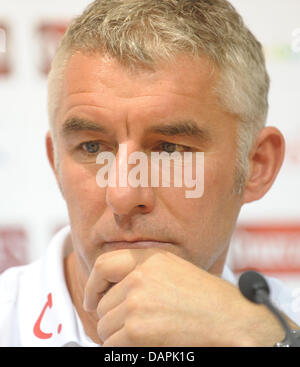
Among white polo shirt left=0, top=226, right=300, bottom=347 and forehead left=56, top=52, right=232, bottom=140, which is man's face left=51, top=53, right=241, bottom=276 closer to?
forehead left=56, top=52, right=232, bottom=140

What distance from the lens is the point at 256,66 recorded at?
5.98 ft

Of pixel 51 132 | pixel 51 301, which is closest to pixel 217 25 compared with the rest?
pixel 51 132

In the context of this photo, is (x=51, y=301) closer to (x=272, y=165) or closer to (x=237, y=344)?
(x=237, y=344)

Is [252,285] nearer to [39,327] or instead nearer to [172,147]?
[172,147]

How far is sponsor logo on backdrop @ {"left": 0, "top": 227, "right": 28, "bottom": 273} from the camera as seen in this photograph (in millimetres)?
2613

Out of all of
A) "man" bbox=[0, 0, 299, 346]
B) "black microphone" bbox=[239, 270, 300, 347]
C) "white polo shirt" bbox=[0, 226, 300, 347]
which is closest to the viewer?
"black microphone" bbox=[239, 270, 300, 347]

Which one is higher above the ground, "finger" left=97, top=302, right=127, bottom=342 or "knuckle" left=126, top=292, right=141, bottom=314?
"knuckle" left=126, top=292, right=141, bottom=314

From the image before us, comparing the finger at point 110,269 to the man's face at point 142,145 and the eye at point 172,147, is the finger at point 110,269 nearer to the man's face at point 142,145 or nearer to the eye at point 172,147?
the man's face at point 142,145

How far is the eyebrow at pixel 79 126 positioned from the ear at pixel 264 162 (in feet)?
1.94

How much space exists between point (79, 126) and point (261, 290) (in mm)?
712

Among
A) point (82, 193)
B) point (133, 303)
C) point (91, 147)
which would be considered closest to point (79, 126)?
point (91, 147)

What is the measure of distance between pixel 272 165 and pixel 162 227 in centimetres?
60

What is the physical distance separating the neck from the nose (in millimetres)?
465

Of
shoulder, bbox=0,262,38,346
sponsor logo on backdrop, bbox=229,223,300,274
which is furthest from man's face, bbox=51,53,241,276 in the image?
sponsor logo on backdrop, bbox=229,223,300,274
